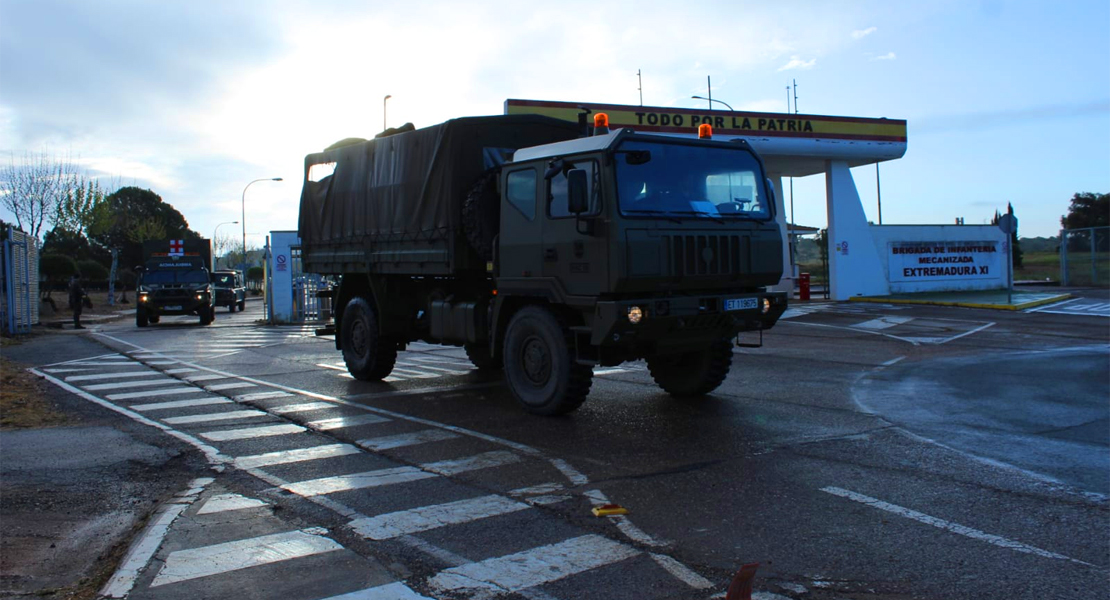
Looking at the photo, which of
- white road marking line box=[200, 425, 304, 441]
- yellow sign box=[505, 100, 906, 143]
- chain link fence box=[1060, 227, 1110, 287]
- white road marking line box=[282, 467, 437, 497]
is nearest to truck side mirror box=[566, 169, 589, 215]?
white road marking line box=[282, 467, 437, 497]

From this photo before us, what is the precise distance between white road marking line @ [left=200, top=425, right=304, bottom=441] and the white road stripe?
4698 millimetres

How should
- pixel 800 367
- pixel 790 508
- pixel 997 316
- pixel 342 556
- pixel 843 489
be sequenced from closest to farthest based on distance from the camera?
pixel 342 556
pixel 790 508
pixel 843 489
pixel 800 367
pixel 997 316

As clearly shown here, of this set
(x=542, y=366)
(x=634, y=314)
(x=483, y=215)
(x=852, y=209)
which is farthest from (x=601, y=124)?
(x=852, y=209)

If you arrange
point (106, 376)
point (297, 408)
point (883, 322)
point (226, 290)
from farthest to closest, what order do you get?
1. point (226, 290)
2. point (883, 322)
3. point (106, 376)
4. point (297, 408)

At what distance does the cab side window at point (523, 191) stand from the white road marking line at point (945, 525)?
4275 millimetres

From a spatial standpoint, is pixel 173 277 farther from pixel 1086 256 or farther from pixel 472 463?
pixel 1086 256

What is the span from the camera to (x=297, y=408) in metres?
10.2

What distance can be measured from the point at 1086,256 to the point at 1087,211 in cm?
4141

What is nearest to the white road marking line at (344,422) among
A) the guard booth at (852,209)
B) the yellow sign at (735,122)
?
the yellow sign at (735,122)

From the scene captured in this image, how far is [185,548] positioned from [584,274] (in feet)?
14.2

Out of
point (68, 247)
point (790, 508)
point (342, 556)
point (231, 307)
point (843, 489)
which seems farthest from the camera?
point (68, 247)

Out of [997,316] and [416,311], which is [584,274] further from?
[997,316]

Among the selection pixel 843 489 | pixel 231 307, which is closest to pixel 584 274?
pixel 843 489

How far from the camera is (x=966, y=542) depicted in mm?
4855
